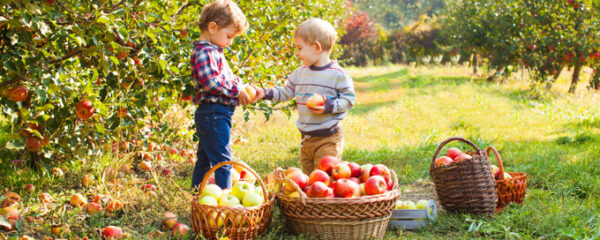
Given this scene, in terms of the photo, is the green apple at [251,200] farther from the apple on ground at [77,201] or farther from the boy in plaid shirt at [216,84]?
the apple on ground at [77,201]

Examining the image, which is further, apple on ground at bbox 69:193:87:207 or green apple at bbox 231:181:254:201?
apple on ground at bbox 69:193:87:207

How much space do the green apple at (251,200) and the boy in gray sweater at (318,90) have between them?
2.47 ft

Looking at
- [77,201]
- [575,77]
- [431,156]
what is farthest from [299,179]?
[575,77]

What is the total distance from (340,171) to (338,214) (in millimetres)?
378

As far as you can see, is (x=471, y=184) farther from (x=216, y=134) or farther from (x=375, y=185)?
(x=216, y=134)

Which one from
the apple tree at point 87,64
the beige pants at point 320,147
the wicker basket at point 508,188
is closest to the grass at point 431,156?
the wicker basket at point 508,188

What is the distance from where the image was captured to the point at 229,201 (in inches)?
110

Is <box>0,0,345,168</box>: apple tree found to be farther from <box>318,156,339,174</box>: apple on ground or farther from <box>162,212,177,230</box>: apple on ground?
<box>318,156,339,174</box>: apple on ground

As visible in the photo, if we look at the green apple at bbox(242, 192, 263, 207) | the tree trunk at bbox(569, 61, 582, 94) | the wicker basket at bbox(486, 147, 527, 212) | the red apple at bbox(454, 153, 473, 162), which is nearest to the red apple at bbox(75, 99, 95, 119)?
the green apple at bbox(242, 192, 263, 207)

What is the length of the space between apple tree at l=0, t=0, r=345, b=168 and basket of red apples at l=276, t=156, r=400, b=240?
3.29ft

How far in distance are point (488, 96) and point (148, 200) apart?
24.6 ft

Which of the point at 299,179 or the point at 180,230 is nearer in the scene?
the point at 180,230

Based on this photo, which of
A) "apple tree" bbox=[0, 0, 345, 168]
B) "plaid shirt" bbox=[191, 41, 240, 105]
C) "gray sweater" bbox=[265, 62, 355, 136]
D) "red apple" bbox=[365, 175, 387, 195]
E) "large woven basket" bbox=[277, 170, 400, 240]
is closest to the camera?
"apple tree" bbox=[0, 0, 345, 168]

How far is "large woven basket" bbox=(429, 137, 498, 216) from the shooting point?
10.8 feet
